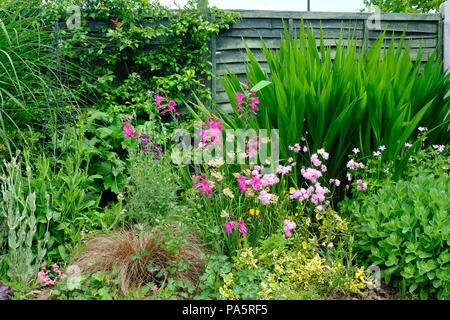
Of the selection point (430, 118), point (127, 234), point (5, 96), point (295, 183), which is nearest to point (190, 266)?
point (127, 234)

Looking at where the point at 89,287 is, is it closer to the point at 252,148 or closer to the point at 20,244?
the point at 20,244

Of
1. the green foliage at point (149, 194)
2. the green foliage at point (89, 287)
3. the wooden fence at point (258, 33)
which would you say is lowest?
the green foliage at point (89, 287)

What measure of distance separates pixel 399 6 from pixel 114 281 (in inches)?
414

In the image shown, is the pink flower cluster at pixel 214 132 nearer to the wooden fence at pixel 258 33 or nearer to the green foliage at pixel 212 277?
the green foliage at pixel 212 277

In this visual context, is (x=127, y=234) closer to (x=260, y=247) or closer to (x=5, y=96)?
(x=260, y=247)

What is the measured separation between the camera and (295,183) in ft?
8.16

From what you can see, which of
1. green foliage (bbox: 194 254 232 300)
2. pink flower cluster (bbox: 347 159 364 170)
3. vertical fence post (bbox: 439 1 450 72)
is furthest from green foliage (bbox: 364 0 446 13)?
green foliage (bbox: 194 254 232 300)

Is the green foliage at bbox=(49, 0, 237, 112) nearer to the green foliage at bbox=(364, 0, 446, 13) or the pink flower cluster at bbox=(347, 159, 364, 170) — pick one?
the pink flower cluster at bbox=(347, 159, 364, 170)

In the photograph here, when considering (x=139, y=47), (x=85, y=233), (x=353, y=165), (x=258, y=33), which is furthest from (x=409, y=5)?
(x=85, y=233)

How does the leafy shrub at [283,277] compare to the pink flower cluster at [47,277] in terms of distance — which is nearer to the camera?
the leafy shrub at [283,277]

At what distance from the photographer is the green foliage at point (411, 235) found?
6.14 ft

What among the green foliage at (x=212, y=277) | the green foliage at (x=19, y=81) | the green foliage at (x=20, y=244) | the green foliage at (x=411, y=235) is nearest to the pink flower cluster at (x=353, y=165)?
the green foliage at (x=411, y=235)

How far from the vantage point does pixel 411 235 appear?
195 cm

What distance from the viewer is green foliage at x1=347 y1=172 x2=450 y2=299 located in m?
1.87
